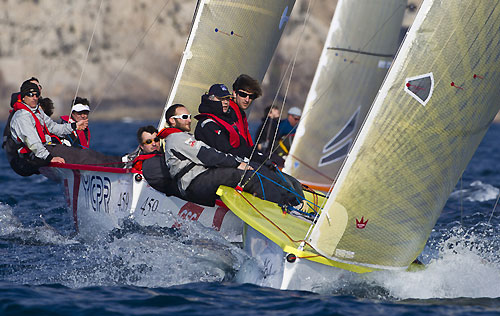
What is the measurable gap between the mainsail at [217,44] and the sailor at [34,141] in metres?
1.25

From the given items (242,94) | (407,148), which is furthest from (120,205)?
(407,148)

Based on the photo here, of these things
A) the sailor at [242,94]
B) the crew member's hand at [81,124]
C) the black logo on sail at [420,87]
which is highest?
the black logo on sail at [420,87]

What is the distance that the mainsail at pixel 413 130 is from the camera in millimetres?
4527

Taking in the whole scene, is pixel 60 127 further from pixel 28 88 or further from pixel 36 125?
pixel 28 88

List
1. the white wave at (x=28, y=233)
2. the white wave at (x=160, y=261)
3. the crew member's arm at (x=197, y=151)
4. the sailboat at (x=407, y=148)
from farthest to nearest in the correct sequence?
the white wave at (x=28, y=233), the crew member's arm at (x=197, y=151), the white wave at (x=160, y=261), the sailboat at (x=407, y=148)

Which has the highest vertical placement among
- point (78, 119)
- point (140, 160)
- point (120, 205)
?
point (78, 119)

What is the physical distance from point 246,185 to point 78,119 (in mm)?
2732

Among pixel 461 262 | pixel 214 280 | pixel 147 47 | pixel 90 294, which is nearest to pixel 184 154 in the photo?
pixel 214 280

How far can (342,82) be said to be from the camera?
9.98 metres

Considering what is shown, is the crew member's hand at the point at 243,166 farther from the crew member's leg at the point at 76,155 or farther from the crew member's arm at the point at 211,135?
the crew member's leg at the point at 76,155

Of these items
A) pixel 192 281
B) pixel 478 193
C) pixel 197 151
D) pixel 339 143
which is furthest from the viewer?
pixel 478 193

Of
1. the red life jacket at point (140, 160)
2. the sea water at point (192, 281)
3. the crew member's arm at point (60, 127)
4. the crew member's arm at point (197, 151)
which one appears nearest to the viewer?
the sea water at point (192, 281)

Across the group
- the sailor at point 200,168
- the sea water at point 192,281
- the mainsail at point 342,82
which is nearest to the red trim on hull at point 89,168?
the sea water at point 192,281

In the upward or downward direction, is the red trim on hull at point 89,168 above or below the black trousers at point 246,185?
below
